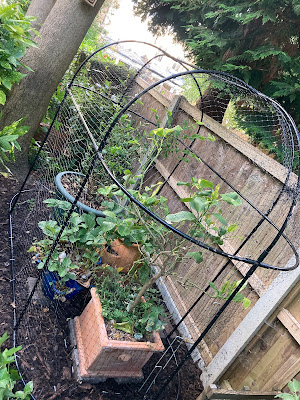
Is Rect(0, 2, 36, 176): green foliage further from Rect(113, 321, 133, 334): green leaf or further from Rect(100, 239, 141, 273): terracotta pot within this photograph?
Rect(113, 321, 133, 334): green leaf

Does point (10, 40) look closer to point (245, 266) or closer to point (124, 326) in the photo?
point (124, 326)

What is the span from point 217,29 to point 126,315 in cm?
317

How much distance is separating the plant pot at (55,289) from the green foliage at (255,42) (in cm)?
233

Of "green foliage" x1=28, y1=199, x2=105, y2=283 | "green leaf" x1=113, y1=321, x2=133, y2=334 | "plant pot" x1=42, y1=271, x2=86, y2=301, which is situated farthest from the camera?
"plant pot" x1=42, y1=271, x2=86, y2=301

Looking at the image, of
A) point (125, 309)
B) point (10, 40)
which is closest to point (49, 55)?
point (10, 40)

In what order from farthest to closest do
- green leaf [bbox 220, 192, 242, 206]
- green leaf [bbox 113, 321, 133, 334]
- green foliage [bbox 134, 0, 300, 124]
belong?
green foliage [bbox 134, 0, 300, 124], green leaf [bbox 113, 321, 133, 334], green leaf [bbox 220, 192, 242, 206]

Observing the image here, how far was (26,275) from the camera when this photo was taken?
2.33 metres

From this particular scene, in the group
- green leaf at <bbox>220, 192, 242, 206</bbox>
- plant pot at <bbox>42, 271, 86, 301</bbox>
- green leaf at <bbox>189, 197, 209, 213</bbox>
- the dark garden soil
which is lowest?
the dark garden soil

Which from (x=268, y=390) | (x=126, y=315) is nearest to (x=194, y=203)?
(x=126, y=315)

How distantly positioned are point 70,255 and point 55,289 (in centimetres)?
27

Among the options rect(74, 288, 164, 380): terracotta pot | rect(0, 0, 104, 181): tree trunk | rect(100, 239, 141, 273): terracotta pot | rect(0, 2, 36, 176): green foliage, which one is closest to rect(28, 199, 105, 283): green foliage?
rect(100, 239, 141, 273): terracotta pot

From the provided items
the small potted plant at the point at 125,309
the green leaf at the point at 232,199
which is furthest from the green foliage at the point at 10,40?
the green leaf at the point at 232,199

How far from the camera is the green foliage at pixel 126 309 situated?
1.76 metres

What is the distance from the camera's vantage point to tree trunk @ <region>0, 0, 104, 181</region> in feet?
9.28
